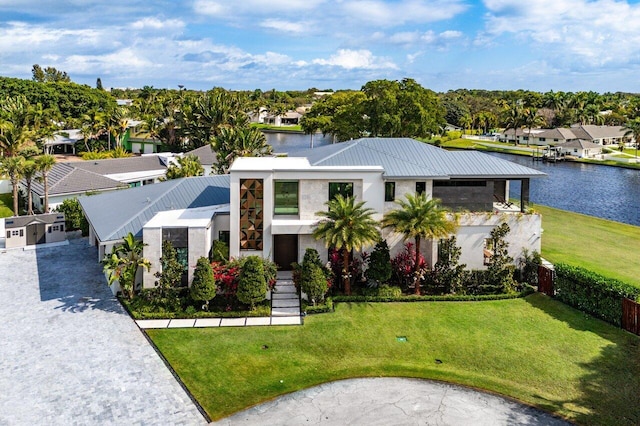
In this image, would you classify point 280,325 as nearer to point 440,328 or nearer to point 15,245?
point 440,328

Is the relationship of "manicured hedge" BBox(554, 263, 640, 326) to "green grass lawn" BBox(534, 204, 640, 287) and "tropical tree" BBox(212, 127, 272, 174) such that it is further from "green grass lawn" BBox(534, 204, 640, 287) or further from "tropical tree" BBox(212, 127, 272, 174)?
"tropical tree" BBox(212, 127, 272, 174)

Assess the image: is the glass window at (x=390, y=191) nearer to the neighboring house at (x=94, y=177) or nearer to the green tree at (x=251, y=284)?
the green tree at (x=251, y=284)

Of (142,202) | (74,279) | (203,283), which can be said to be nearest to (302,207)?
(203,283)

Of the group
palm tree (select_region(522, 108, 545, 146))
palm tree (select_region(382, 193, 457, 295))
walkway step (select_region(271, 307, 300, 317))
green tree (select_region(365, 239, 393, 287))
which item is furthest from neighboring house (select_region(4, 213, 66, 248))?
palm tree (select_region(522, 108, 545, 146))

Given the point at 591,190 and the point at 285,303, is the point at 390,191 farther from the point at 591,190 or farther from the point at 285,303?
the point at 591,190

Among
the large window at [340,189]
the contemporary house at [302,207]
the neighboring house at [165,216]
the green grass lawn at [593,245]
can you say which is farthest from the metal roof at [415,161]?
the green grass lawn at [593,245]

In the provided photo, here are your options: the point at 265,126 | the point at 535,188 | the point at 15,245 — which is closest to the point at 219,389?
the point at 15,245
